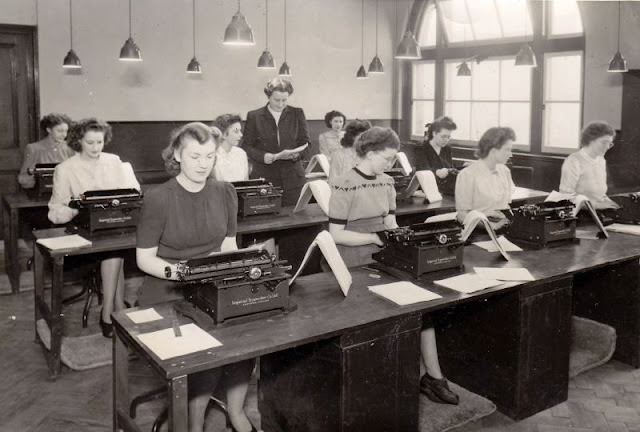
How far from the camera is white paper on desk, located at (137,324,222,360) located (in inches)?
93.4

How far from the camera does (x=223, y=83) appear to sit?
383 inches

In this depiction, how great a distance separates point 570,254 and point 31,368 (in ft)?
10.8

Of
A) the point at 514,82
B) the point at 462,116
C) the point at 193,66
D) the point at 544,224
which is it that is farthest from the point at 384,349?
the point at 462,116

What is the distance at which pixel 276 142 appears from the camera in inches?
244

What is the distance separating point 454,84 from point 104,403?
306 inches

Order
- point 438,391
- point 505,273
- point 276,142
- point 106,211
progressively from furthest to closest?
1. point 276,142
2. point 106,211
3. point 438,391
4. point 505,273

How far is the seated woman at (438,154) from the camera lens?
251 inches

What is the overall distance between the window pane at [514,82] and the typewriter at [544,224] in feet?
16.8

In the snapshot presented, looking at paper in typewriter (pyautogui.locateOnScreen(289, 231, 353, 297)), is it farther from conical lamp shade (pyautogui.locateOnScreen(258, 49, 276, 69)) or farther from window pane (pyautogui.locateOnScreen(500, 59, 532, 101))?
window pane (pyautogui.locateOnScreen(500, 59, 532, 101))

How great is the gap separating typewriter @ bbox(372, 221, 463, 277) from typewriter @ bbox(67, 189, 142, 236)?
5.39 feet

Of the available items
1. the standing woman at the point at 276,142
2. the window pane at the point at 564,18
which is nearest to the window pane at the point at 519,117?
the window pane at the point at 564,18

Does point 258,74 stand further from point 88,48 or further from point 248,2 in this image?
point 88,48

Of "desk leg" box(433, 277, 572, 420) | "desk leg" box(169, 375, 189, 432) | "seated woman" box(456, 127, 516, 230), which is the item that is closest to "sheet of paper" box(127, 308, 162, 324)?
"desk leg" box(169, 375, 189, 432)

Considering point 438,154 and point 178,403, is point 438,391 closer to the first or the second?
point 178,403
